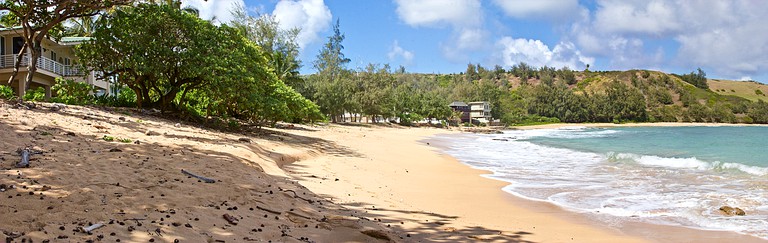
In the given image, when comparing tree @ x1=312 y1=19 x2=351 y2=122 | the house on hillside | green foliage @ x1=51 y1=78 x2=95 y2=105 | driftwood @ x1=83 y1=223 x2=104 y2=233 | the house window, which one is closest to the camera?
driftwood @ x1=83 y1=223 x2=104 y2=233

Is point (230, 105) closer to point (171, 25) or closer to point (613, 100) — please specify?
point (171, 25)

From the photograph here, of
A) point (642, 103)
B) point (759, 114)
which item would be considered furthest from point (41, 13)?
point (759, 114)

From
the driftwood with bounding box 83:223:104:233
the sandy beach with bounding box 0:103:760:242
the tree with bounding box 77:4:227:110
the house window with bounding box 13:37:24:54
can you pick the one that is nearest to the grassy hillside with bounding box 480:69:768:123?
the house window with bounding box 13:37:24:54

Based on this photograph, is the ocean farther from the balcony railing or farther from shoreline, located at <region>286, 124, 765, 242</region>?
the balcony railing

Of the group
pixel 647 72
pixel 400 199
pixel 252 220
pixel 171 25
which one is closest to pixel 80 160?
pixel 252 220

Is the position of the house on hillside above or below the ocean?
above

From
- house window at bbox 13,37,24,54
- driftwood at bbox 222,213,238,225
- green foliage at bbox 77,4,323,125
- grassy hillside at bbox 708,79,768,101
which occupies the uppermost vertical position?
grassy hillside at bbox 708,79,768,101

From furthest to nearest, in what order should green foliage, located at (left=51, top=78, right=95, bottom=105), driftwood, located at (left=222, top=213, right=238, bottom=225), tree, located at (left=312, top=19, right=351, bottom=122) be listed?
1. tree, located at (left=312, top=19, right=351, bottom=122)
2. green foliage, located at (left=51, top=78, right=95, bottom=105)
3. driftwood, located at (left=222, top=213, right=238, bottom=225)

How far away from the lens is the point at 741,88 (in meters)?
147

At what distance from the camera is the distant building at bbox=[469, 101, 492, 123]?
310ft

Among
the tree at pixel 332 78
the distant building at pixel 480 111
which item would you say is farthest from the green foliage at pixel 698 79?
the tree at pixel 332 78

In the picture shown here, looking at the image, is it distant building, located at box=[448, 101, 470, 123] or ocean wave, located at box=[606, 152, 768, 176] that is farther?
distant building, located at box=[448, 101, 470, 123]

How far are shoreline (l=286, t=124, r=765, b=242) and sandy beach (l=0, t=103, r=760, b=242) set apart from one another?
0.03m

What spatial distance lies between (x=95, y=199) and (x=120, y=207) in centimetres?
32
